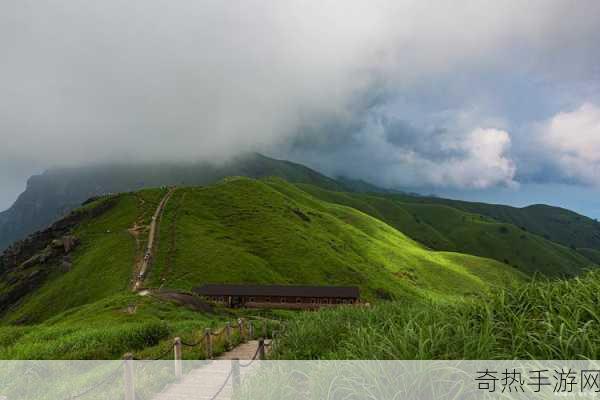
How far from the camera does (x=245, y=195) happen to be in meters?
126

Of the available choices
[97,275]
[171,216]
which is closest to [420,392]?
[97,275]

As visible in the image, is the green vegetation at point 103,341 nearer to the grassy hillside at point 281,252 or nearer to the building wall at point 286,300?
the building wall at point 286,300

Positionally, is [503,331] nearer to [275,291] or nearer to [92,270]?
[275,291]

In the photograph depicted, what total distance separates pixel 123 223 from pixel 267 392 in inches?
3882

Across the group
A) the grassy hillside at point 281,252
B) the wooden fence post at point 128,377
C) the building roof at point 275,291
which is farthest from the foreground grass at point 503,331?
the grassy hillside at point 281,252

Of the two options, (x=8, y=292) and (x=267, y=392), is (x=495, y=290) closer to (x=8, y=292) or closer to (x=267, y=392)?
(x=267, y=392)

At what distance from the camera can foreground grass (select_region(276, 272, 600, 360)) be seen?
6.05 meters

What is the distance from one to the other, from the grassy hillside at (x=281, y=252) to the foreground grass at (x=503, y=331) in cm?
5801

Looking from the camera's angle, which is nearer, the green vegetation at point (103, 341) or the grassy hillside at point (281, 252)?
the green vegetation at point (103, 341)

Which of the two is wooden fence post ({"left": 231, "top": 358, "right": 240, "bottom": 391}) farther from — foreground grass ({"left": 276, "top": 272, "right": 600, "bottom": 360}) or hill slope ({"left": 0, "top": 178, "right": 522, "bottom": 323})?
hill slope ({"left": 0, "top": 178, "right": 522, "bottom": 323})

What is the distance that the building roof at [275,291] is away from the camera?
198 feet

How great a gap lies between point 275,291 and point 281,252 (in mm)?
27808

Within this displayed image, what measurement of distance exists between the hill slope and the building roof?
4708 mm

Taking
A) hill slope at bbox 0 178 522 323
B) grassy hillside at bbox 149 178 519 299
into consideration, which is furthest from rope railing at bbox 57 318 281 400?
grassy hillside at bbox 149 178 519 299
